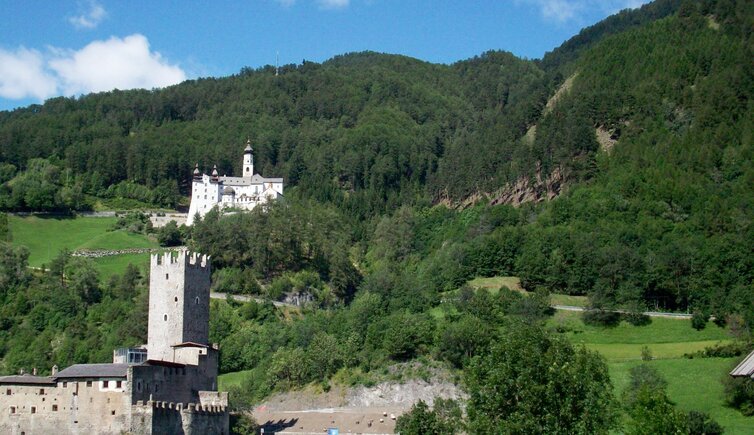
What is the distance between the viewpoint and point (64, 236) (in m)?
152

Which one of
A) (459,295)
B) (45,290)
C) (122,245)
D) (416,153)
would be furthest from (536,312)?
(416,153)

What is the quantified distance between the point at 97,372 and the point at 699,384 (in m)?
41.6

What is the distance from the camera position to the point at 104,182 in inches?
6964

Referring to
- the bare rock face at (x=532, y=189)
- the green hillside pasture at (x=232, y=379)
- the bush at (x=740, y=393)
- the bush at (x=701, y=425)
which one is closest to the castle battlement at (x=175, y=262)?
the green hillside pasture at (x=232, y=379)

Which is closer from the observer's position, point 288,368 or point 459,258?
point 288,368

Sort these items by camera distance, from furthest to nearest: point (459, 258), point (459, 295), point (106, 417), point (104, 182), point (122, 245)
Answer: point (104, 182)
point (122, 245)
point (459, 258)
point (459, 295)
point (106, 417)

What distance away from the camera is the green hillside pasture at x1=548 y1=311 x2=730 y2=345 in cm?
9525

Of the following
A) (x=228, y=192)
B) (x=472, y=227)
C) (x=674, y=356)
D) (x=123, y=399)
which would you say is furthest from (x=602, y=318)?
(x=228, y=192)

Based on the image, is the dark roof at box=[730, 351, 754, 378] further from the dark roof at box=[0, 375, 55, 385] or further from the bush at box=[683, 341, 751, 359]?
the dark roof at box=[0, 375, 55, 385]

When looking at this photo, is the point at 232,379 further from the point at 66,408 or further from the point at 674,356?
the point at 674,356

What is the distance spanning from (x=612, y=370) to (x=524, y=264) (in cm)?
2711

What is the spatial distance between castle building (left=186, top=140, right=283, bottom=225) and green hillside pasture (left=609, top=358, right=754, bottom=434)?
256 ft

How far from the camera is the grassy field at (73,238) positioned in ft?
456

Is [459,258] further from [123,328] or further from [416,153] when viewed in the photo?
[416,153]
